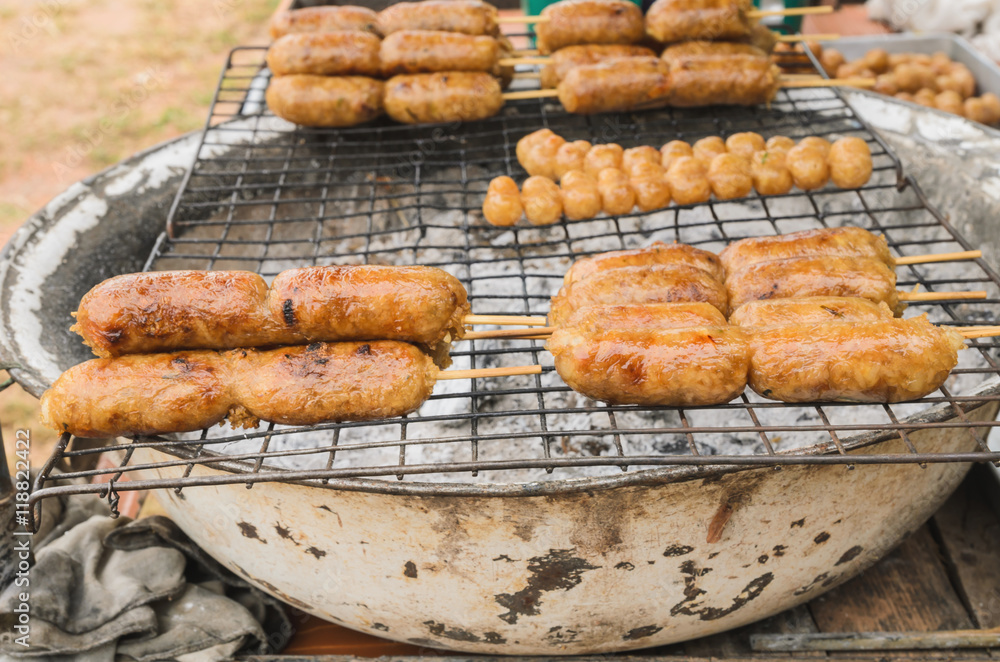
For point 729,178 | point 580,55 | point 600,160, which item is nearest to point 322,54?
point 580,55

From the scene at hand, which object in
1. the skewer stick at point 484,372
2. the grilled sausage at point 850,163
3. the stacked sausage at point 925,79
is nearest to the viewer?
the skewer stick at point 484,372

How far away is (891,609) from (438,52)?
13.1ft

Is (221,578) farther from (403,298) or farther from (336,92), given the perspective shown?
(336,92)

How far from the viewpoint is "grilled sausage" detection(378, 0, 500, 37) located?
4.46 m

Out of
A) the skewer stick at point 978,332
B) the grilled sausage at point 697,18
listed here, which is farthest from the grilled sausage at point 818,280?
the grilled sausage at point 697,18

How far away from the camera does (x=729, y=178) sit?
3.64 m

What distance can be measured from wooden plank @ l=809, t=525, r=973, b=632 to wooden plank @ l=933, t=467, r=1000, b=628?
5cm

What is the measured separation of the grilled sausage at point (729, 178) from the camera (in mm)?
3643

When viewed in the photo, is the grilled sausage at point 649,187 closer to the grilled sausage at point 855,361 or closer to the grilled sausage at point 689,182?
the grilled sausage at point 689,182

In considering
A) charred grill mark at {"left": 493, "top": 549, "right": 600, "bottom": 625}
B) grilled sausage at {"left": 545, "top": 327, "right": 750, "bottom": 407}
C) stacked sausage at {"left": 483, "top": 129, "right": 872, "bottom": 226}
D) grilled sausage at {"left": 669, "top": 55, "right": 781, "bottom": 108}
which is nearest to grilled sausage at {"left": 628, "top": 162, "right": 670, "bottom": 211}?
stacked sausage at {"left": 483, "top": 129, "right": 872, "bottom": 226}

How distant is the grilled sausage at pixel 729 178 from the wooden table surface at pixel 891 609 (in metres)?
2.04

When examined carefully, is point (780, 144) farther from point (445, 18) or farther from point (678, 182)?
point (445, 18)

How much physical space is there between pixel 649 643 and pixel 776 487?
0.99m

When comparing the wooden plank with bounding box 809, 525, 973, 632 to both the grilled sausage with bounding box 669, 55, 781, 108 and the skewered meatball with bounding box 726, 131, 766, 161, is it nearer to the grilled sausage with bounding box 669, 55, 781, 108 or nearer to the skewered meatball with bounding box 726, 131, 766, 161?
the skewered meatball with bounding box 726, 131, 766, 161
